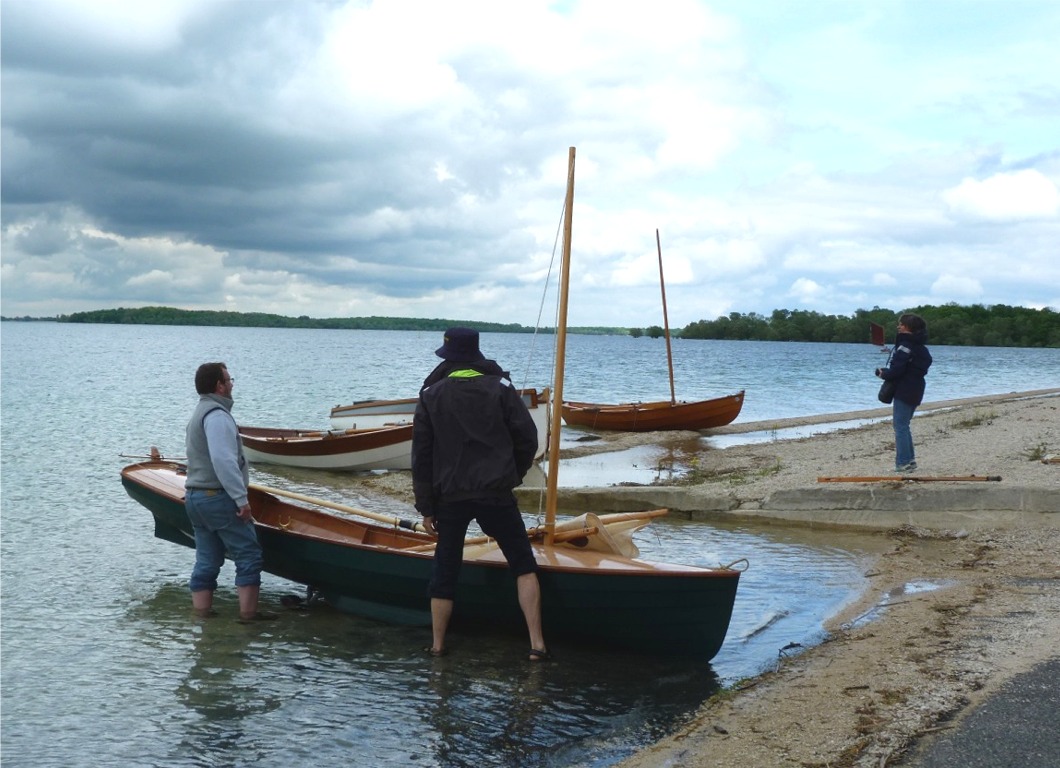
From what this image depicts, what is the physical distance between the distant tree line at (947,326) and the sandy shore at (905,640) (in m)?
118

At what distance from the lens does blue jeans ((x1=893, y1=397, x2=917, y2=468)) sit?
11609 mm

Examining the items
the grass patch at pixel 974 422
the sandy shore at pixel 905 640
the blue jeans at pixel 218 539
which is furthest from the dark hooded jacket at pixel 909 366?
the grass patch at pixel 974 422

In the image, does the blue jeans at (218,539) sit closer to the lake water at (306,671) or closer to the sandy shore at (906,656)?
the lake water at (306,671)

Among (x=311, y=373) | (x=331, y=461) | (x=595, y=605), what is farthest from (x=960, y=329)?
(x=595, y=605)

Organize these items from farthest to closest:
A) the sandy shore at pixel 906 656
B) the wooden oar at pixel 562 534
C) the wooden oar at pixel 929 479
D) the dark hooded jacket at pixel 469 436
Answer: the wooden oar at pixel 929 479 < the wooden oar at pixel 562 534 < the dark hooded jacket at pixel 469 436 < the sandy shore at pixel 906 656

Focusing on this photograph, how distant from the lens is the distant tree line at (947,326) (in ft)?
469

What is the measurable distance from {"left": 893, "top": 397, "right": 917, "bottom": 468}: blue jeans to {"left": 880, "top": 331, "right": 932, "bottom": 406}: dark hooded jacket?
0.38 ft

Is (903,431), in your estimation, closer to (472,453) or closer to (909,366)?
(909,366)

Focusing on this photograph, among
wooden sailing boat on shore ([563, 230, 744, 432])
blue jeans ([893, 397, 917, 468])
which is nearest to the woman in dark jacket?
blue jeans ([893, 397, 917, 468])

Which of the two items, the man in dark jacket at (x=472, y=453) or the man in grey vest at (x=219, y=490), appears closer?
the man in dark jacket at (x=472, y=453)

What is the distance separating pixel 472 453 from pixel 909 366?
276 inches

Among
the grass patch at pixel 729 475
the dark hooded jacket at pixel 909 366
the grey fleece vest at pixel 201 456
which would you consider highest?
the dark hooded jacket at pixel 909 366

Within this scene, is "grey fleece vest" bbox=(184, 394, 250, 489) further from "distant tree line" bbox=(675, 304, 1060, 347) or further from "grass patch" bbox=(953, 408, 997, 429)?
"distant tree line" bbox=(675, 304, 1060, 347)

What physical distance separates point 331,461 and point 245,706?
42.1 ft
